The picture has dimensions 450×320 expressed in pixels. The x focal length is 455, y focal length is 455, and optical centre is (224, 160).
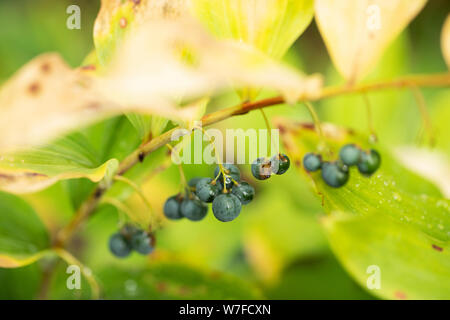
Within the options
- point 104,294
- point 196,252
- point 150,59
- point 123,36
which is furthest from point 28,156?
point 196,252

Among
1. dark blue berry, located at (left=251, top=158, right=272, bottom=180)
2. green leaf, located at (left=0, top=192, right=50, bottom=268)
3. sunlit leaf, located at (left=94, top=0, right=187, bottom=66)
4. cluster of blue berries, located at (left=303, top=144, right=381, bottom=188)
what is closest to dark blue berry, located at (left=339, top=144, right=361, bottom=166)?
cluster of blue berries, located at (left=303, top=144, right=381, bottom=188)

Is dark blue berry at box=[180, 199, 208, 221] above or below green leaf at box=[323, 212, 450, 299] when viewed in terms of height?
above

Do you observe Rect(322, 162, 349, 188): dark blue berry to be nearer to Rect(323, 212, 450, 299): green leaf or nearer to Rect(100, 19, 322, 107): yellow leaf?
Rect(323, 212, 450, 299): green leaf

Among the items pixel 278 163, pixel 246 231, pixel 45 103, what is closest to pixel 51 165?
pixel 45 103

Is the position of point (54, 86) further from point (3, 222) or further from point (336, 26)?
point (3, 222)

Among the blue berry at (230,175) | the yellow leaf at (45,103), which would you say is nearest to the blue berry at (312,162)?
the blue berry at (230,175)
